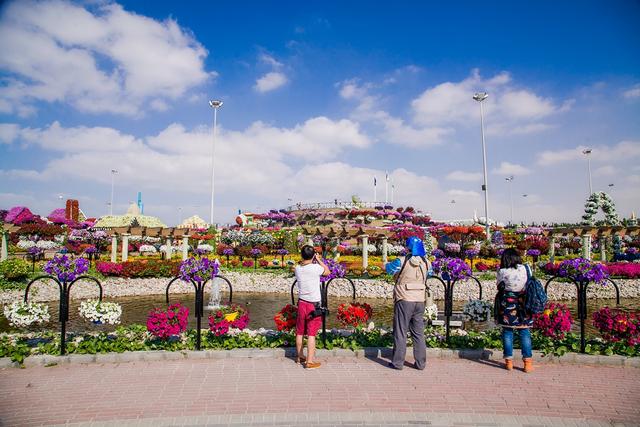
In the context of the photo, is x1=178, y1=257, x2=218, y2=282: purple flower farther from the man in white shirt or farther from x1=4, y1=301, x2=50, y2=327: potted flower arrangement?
x1=4, y1=301, x2=50, y2=327: potted flower arrangement

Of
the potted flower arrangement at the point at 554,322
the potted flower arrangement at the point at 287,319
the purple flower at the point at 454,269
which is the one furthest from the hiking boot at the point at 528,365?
the potted flower arrangement at the point at 287,319

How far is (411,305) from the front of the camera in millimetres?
5594

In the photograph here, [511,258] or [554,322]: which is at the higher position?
[511,258]

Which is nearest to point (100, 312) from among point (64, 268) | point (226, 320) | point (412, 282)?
A: point (64, 268)

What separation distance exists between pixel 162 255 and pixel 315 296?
24163 mm

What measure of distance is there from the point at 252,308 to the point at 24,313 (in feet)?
25.3

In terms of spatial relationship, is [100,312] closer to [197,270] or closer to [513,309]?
[197,270]

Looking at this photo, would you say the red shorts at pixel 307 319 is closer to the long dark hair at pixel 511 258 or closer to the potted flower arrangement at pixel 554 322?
the long dark hair at pixel 511 258

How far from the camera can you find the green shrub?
15680 mm

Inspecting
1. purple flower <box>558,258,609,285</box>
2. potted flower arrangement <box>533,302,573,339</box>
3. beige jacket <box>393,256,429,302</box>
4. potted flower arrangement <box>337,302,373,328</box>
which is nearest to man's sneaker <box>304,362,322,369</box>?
potted flower arrangement <box>337,302,373,328</box>

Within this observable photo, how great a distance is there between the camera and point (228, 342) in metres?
6.53

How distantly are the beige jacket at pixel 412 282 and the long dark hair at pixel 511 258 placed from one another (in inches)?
51.1

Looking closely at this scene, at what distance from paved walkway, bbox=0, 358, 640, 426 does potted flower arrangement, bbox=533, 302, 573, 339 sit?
0.56 metres

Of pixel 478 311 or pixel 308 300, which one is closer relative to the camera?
pixel 308 300
